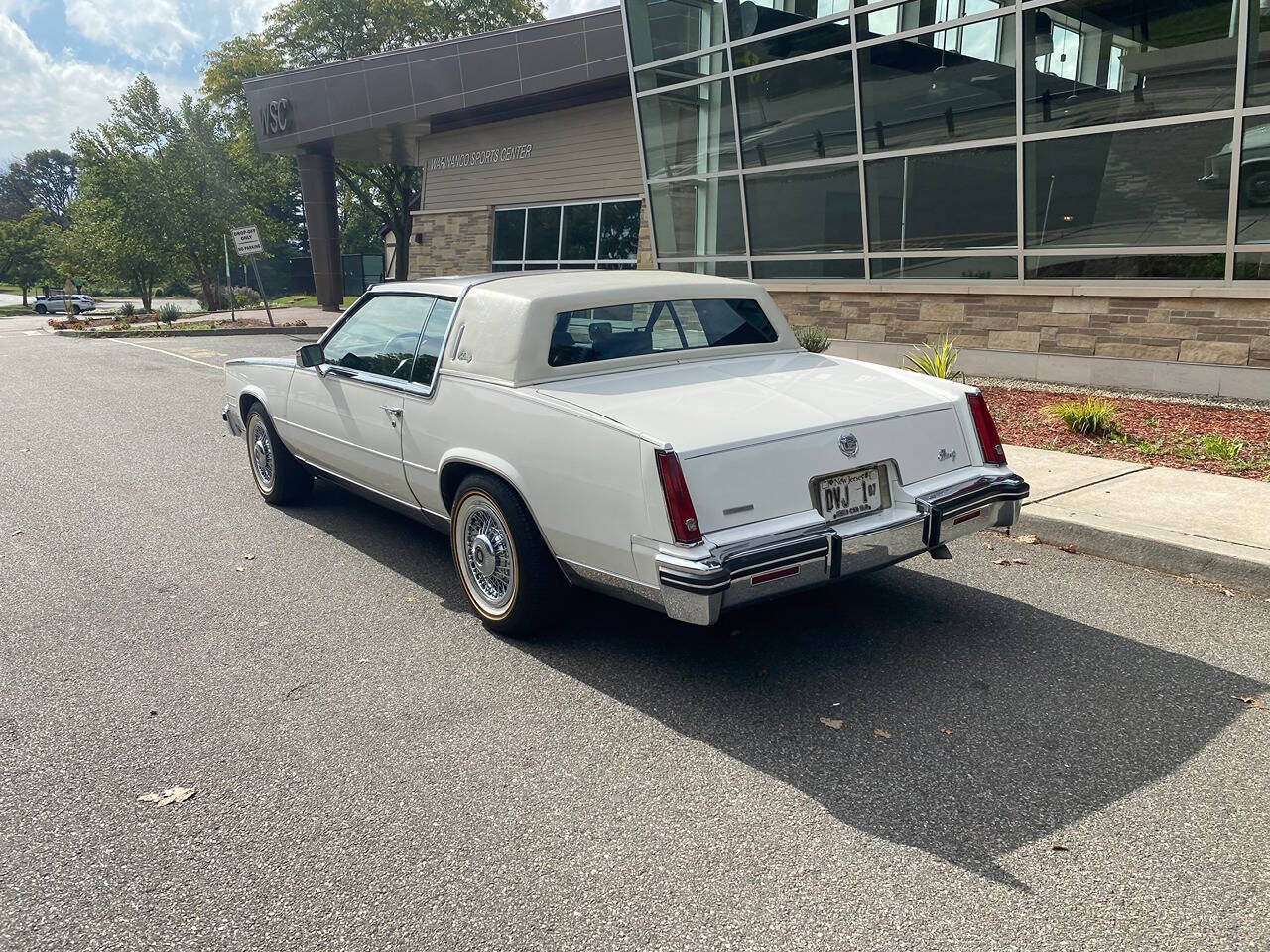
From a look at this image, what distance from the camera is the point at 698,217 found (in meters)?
16.0

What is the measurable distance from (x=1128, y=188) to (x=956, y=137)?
2363 millimetres

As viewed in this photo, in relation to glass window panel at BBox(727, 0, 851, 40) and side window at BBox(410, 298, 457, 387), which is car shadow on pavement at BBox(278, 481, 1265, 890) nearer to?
side window at BBox(410, 298, 457, 387)

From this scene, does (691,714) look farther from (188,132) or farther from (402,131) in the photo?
(188,132)

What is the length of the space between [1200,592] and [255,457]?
20.0 feet

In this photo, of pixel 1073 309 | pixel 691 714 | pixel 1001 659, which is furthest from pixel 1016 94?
pixel 691 714

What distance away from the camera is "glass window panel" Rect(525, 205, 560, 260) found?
75.8 feet

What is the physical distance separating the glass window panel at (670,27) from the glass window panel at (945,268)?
15.0 ft

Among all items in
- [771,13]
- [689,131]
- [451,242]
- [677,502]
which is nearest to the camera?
[677,502]

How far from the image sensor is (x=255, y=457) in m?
6.99

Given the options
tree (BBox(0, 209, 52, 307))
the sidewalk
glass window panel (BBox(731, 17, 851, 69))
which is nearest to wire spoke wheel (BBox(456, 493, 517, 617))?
the sidewalk

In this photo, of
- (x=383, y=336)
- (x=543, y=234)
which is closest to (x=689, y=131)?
(x=543, y=234)

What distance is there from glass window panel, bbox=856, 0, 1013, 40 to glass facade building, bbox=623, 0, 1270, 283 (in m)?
0.02

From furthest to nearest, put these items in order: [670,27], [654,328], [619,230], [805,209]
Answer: [619,230] → [670,27] → [805,209] → [654,328]

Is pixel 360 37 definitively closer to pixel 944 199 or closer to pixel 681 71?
pixel 681 71
